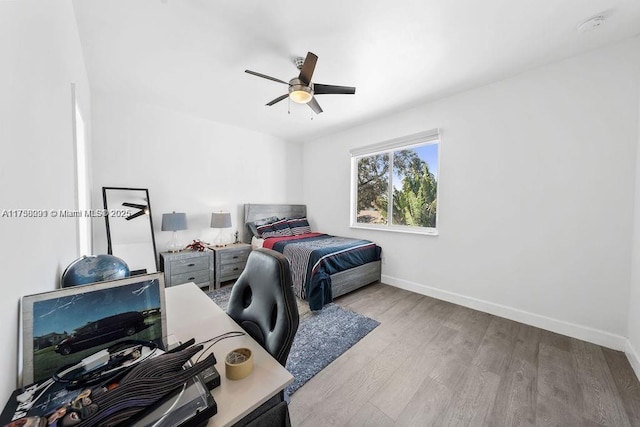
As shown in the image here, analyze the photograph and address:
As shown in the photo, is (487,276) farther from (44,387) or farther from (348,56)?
(44,387)

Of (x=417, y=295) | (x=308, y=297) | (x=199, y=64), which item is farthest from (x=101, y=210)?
(x=417, y=295)

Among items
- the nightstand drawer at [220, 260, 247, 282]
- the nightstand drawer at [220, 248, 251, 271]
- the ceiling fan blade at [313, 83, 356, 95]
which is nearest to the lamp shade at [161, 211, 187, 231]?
the nightstand drawer at [220, 248, 251, 271]

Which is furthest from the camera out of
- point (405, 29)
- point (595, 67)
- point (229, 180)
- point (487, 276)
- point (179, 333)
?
point (229, 180)

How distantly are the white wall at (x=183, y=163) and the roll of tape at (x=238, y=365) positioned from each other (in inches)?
125

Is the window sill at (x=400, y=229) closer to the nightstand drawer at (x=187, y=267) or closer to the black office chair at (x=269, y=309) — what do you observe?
the nightstand drawer at (x=187, y=267)

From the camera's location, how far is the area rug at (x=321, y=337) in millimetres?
1814

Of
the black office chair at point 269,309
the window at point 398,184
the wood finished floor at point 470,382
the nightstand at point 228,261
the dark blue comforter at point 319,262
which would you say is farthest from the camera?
the nightstand at point 228,261

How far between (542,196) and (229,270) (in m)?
3.89

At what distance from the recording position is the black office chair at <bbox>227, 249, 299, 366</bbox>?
0.99m

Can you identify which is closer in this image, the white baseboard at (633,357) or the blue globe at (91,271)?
the blue globe at (91,271)

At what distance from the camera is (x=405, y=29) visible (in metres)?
1.83

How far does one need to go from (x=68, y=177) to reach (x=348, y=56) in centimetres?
223

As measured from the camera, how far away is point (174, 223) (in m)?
3.23

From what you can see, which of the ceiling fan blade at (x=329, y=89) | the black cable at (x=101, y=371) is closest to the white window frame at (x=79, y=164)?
the black cable at (x=101, y=371)
